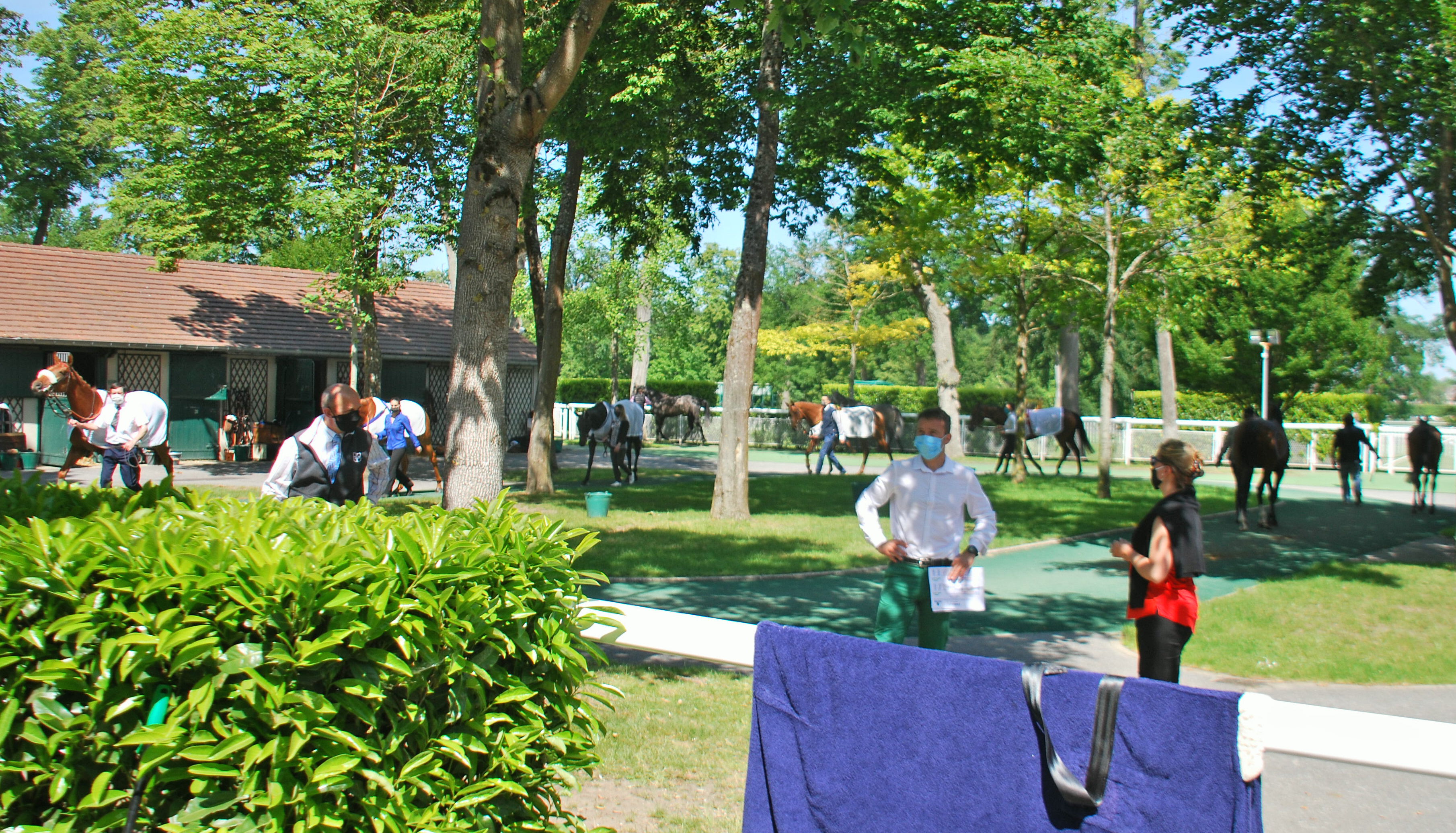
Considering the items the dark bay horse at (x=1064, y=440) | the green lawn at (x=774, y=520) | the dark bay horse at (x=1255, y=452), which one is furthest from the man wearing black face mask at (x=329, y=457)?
the dark bay horse at (x=1064, y=440)

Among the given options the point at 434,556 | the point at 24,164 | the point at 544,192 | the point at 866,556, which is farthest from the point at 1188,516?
the point at 24,164

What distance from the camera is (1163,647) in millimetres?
5441

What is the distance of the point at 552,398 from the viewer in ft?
63.9

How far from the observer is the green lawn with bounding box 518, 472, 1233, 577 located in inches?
476

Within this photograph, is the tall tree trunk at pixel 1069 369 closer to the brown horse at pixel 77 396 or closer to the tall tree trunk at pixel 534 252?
the tall tree trunk at pixel 534 252

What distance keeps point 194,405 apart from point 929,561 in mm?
26556

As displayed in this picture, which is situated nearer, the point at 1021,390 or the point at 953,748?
the point at 953,748

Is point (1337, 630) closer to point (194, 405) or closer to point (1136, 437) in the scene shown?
point (194, 405)

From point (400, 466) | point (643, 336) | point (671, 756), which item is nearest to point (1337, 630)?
point (671, 756)

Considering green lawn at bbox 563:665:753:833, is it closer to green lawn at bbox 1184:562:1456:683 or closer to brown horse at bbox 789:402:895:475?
green lawn at bbox 1184:562:1456:683

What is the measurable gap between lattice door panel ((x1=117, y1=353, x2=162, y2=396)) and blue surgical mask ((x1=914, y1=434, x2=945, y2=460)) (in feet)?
85.0

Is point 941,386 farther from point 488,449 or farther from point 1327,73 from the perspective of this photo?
point 488,449

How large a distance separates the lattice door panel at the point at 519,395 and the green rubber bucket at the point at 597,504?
19.5 metres

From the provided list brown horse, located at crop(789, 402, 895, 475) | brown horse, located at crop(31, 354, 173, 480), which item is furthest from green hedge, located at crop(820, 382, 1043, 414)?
brown horse, located at crop(31, 354, 173, 480)
